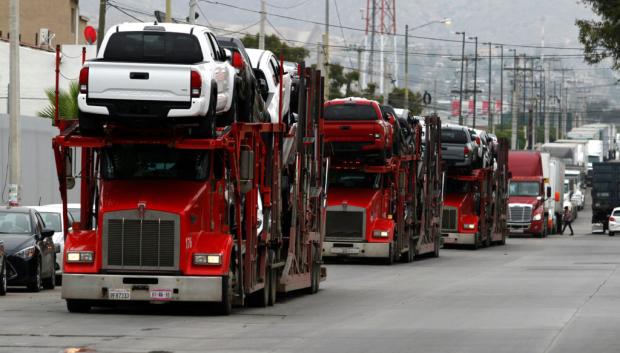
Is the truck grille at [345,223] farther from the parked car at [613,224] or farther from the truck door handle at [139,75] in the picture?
the parked car at [613,224]

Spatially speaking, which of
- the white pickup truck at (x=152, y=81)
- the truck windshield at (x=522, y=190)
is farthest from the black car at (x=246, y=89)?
the truck windshield at (x=522, y=190)

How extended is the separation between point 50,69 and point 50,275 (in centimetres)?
3861

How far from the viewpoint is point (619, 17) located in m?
50.6

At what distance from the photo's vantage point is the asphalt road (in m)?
17.6

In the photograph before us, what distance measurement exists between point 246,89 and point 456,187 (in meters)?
30.3

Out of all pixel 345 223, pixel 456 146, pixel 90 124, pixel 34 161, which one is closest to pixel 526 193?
pixel 456 146

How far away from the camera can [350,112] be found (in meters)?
37.3

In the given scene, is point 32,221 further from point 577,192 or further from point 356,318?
point 577,192

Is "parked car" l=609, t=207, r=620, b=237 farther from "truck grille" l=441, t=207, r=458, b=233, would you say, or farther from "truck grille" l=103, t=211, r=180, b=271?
"truck grille" l=103, t=211, r=180, b=271

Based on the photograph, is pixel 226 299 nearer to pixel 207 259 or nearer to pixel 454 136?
pixel 207 259

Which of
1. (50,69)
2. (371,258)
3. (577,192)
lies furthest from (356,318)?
(577,192)

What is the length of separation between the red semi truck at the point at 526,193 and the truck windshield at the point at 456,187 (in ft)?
61.9

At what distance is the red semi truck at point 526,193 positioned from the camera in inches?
2810

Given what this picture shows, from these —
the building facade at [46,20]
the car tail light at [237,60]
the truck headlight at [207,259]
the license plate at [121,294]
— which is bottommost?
the license plate at [121,294]
